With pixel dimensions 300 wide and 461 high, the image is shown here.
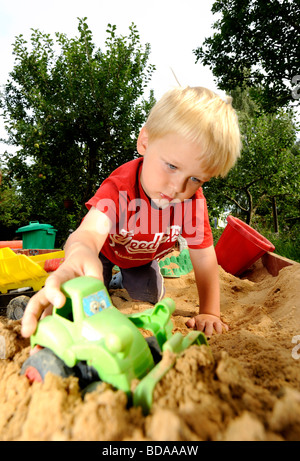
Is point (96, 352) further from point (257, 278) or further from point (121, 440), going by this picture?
point (257, 278)

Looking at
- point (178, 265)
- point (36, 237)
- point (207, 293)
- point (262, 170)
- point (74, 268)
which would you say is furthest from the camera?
point (262, 170)

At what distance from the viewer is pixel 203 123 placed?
58.7 inches

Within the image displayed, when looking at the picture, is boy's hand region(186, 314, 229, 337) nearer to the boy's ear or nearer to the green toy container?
the boy's ear

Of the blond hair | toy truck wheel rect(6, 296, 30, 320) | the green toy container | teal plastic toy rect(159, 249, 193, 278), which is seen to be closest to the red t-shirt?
the blond hair

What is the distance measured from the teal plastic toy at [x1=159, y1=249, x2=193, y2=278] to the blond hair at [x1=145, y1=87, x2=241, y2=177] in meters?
1.96

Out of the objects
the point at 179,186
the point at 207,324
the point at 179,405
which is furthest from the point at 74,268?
the point at 207,324

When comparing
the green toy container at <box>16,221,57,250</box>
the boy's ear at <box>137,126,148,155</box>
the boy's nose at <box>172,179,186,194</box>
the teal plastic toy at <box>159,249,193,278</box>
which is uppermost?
the boy's ear at <box>137,126,148,155</box>

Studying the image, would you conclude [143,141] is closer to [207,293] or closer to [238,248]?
[207,293]

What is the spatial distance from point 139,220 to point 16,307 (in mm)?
974

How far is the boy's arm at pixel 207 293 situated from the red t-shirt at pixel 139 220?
0.26ft

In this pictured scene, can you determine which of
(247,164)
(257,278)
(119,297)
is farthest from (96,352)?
(247,164)

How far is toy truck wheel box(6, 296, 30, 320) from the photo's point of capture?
80.2 inches

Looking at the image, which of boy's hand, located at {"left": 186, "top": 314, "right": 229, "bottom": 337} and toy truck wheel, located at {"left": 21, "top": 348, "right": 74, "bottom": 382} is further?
boy's hand, located at {"left": 186, "top": 314, "right": 229, "bottom": 337}

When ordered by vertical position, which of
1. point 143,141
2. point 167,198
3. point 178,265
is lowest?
point 178,265
